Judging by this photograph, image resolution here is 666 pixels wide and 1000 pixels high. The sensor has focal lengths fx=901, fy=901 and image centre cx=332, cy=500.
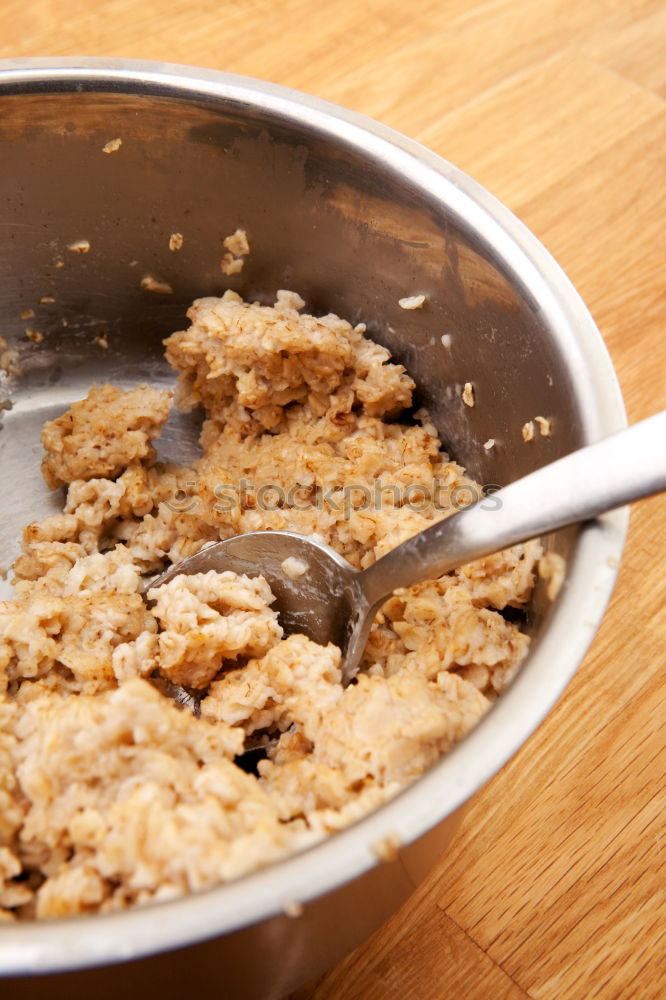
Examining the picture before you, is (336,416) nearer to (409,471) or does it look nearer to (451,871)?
(409,471)

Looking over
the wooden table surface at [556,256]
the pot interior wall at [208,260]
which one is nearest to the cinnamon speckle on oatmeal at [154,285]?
the pot interior wall at [208,260]

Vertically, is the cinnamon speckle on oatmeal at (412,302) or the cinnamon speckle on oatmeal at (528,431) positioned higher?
the cinnamon speckle on oatmeal at (412,302)

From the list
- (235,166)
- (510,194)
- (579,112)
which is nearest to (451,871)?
(235,166)

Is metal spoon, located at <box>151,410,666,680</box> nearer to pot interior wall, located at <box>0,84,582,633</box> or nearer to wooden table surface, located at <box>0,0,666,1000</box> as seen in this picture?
pot interior wall, located at <box>0,84,582,633</box>

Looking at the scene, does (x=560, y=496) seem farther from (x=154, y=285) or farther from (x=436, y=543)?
(x=154, y=285)

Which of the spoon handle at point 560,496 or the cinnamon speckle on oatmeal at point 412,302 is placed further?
the cinnamon speckle on oatmeal at point 412,302

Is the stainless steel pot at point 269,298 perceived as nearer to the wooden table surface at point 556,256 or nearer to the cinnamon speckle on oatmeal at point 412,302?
the cinnamon speckle on oatmeal at point 412,302

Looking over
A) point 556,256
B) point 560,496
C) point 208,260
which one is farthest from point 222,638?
point 556,256
